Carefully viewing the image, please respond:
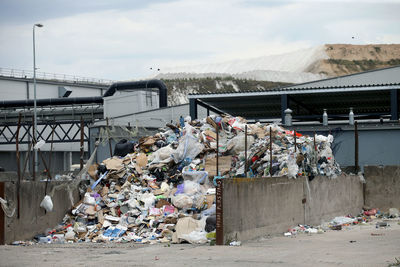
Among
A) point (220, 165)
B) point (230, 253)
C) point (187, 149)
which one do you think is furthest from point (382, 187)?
Result: point (230, 253)

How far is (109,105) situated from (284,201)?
36.1 meters

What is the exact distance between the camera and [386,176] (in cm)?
2266

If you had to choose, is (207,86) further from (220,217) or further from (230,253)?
(230,253)

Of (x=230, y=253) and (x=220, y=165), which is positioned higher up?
(x=220, y=165)

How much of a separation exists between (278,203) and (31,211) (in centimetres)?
613

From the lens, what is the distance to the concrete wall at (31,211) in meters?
14.2

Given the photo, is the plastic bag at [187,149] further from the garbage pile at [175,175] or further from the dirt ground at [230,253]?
the dirt ground at [230,253]

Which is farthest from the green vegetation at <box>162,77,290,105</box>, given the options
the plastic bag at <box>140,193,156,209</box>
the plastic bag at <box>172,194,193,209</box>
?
the plastic bag at <box>172,194,193,209</box>

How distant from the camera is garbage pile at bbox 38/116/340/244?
48.7 ft

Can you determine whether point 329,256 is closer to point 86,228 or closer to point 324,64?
point 86,228

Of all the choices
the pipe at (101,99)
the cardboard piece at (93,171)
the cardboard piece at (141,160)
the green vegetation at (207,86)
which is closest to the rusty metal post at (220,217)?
the cardboard piece at (141,160)

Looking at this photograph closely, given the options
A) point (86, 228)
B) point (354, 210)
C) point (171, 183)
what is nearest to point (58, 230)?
point (86, 228)

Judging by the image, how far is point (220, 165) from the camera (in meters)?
16.9

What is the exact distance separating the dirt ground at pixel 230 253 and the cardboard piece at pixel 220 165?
257 cm
